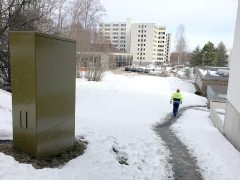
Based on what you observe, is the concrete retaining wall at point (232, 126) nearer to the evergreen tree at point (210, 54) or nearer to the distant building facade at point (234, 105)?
the distant building facade at point (234, 105)

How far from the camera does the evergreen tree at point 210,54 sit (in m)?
61.8

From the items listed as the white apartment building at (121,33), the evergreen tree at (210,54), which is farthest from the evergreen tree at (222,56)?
the white apartment building at (121,33)

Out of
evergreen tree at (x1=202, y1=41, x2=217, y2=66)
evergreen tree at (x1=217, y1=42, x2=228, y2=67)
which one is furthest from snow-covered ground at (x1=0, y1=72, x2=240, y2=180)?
evergreen tree at (x1=217, y1=42, x2=228, y2=67)

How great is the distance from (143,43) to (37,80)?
9059cm

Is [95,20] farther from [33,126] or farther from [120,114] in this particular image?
[33,126]

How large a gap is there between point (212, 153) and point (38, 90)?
19.5ft

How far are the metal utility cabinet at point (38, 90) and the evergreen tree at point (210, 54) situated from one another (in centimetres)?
6420

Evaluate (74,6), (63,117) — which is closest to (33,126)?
(63,117)

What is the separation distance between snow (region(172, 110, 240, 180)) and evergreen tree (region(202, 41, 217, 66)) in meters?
58.1

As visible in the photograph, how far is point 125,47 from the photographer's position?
10281 cm

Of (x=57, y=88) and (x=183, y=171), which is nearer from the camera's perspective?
(x=57, y=88)

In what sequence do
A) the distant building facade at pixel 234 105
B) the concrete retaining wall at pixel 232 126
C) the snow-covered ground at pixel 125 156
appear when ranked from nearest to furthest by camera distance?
the snow-covered ground at pixel 125 156 → the concrete retaining wall at pixel 232 126 → the distant building facade at pixel 234 105

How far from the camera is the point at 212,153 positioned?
6.91 metres

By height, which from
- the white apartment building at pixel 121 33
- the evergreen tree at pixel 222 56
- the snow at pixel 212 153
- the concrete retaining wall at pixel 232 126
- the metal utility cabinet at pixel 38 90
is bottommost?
the snow at pixel 212 153
